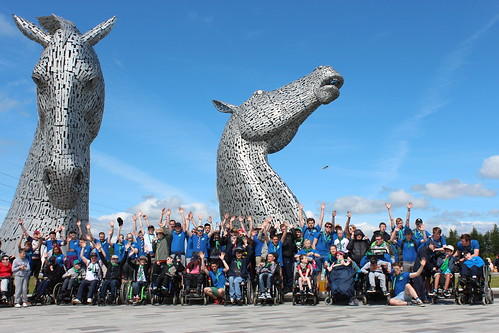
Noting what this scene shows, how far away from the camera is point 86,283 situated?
1241cm

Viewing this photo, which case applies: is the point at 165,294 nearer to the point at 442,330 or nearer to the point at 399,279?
the point at 399,279

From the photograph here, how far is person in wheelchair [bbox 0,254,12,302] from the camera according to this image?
1238cm

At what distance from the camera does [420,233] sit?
12.3 metres

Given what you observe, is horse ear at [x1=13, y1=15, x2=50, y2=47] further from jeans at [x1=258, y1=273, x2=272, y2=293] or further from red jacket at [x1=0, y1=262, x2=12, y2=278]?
jeans at [x1=258, y1=273, x2=272, y2=293]

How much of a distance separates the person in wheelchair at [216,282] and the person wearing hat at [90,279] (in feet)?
8.37

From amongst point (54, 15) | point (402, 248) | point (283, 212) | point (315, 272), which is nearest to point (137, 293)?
point (315, 272)

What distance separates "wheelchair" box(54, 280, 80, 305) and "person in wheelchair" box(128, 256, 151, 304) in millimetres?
1406

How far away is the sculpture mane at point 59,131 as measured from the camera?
1786 centimetres

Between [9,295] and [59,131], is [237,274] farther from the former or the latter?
[59,131]

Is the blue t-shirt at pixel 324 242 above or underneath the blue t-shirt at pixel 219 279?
above

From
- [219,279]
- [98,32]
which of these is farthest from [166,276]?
[98,32]

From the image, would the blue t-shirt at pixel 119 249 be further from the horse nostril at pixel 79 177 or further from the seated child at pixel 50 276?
the horse nostril at pixel 79 177

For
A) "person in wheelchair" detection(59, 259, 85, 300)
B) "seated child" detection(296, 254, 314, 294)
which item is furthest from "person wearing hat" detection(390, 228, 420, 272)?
"person in wheelchair" detection(59, 259, 85, 300)

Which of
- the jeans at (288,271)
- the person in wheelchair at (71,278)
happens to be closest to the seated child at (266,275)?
the jeans at (288,271)
